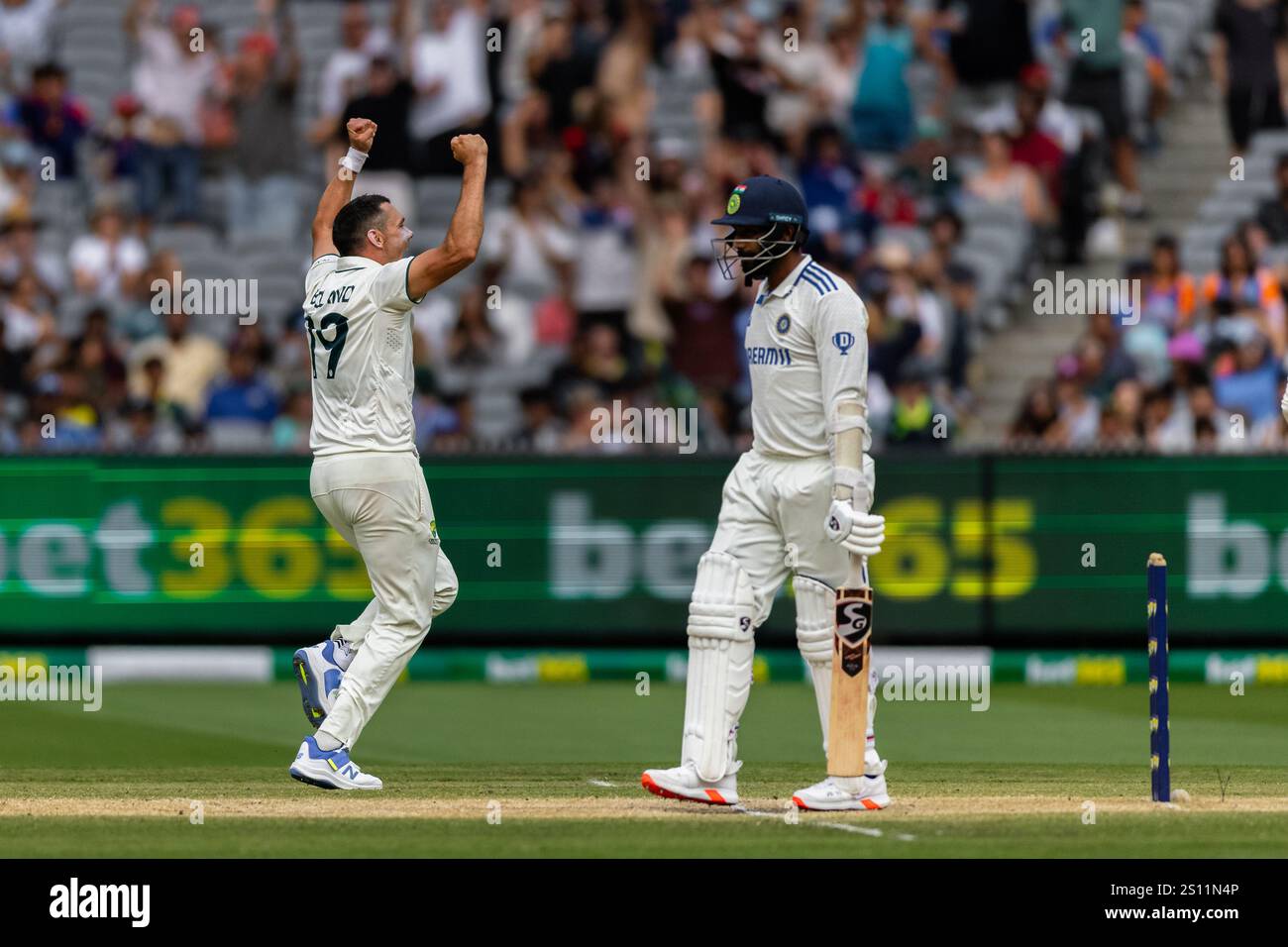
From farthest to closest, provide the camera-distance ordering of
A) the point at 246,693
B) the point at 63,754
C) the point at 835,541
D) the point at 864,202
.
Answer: the point at 864,202, the point at 246,693, the point at 63,754, the point at 835,541

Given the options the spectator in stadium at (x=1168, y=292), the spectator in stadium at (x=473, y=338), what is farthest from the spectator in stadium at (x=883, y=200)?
the spectator in stadium at (x=473, y=338)

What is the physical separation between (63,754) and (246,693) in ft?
11.2

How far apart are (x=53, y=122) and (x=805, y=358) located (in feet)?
45.1

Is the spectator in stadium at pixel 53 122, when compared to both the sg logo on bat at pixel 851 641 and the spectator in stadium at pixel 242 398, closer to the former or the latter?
the spectator in stadium at pixel 242 398

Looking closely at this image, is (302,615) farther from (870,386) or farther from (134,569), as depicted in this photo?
(870,386)

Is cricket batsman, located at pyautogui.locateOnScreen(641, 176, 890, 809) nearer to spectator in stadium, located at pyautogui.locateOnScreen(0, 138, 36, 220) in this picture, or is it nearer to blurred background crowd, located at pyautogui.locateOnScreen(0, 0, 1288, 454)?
blurred background crowd, located at pyautogui.locateOnScreen(0, 0, 1288, 454)

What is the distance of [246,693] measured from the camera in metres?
16.3

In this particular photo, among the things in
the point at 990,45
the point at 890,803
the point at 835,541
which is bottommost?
the point at 890,803

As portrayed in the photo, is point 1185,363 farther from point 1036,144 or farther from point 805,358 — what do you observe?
point 805,358

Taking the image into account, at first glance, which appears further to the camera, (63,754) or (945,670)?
(945,670)

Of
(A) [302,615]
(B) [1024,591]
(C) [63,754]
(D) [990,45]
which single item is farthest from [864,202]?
(C) [63,754]

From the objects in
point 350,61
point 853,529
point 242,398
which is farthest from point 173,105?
point 853,529

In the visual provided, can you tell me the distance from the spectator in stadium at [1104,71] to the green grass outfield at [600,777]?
246 inches

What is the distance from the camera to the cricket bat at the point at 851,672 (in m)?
9.95
